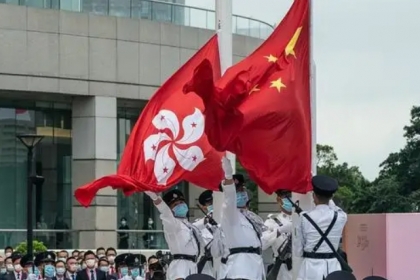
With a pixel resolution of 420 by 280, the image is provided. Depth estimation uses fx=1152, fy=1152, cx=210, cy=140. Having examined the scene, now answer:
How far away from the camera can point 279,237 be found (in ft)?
49.4

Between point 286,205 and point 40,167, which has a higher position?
point 40,167

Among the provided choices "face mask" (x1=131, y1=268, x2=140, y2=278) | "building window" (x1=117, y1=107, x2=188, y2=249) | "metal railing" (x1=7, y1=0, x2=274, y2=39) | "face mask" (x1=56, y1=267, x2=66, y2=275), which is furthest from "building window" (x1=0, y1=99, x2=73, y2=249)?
"face mask" (x1=131, y1=268, x2=140, y2=278)

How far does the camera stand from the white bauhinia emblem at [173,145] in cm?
1415

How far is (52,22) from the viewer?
96.9 feet

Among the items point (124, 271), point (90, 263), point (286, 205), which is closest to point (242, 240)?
point (286, 205)

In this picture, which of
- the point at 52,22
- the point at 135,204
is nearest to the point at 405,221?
the point at 52,22

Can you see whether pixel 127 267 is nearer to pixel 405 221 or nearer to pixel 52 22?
pixel 405 221

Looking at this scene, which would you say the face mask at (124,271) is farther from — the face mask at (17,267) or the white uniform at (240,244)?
the white uniform at (240,244)

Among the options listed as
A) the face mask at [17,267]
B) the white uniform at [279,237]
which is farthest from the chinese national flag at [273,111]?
the face mask at [17,267]

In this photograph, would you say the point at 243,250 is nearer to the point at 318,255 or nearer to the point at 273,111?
the point at 318,255

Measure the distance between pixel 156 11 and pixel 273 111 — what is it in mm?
19509

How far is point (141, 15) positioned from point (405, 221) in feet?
58.9

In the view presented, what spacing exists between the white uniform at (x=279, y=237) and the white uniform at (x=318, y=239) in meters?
3.01

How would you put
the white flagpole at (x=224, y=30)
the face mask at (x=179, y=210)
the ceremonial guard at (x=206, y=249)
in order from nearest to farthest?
the face mask at (x=179, y=210) < the ceremonial guard at (x=206, y=249) < the white flagpole at (x=224, y=30)
